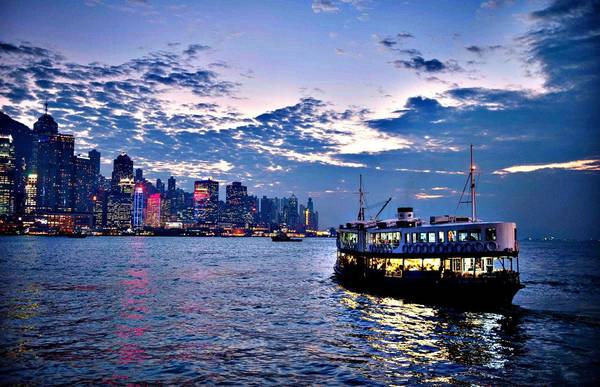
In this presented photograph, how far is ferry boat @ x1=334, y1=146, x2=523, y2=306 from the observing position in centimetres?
4412

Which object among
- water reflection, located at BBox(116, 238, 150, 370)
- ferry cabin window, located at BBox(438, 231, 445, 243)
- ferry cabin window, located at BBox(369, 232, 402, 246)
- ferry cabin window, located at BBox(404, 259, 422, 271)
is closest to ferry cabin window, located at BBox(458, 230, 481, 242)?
ferry cabin window, located at BBox(438, 231, 445, 243)

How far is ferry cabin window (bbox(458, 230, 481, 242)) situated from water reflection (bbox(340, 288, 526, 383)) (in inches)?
289

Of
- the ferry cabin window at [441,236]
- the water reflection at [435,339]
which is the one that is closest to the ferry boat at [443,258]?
the ferry cabin window at [441,236]

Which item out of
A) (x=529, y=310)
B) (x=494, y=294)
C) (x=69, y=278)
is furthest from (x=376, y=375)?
(x=69, y=278)

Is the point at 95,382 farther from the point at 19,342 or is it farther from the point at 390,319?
the point at 390,319

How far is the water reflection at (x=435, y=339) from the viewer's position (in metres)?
25.9

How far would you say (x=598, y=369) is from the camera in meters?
27.0

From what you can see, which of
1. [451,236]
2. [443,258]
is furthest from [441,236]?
[443,258]

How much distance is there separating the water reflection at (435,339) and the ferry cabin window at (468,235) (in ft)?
24.1

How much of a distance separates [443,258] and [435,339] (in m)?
15.7

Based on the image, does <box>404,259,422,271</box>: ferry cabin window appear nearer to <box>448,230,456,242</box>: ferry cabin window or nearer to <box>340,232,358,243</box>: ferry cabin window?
<box>448,230,456,242</box>: ferry cabin window

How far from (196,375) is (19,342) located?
15.3m

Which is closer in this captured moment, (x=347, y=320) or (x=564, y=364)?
(x=564, y=364)

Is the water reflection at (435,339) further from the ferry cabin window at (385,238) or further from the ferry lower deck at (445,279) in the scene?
the ferry cabin window at (385,238)
